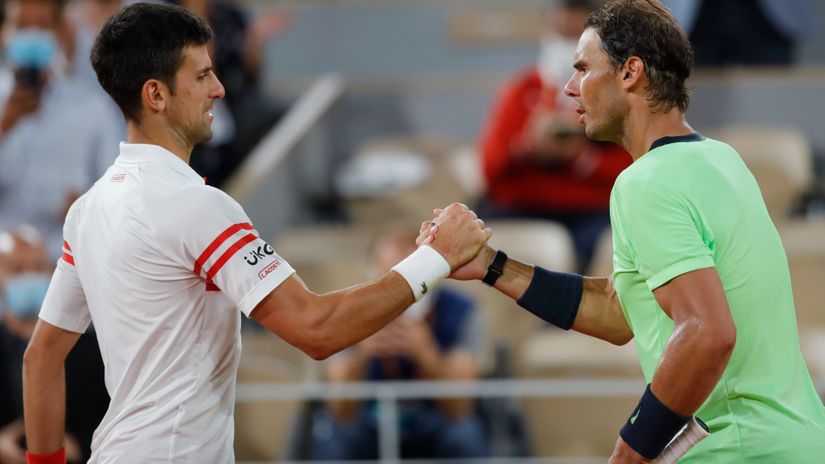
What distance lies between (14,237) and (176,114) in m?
2.84

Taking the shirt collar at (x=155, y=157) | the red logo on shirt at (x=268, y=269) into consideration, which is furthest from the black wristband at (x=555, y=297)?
the shirt collar at (x=155, y=157)

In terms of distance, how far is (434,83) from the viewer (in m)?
7.20

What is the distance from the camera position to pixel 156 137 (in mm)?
2654

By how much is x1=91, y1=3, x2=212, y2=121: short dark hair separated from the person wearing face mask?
351 centimetres

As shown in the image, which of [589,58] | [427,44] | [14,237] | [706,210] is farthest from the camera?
[427,44]

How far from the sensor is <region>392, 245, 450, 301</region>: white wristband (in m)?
2.67

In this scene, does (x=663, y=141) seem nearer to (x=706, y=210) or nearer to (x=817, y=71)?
(x=706, y=210)

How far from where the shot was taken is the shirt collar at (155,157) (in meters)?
2.60

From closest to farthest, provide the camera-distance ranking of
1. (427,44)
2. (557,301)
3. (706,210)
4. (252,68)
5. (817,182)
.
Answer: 1. (706,210)
2. (557,301)
3. (817,182)
4. (252,68)
5. (427,44)

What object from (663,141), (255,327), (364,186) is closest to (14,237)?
(255,327)

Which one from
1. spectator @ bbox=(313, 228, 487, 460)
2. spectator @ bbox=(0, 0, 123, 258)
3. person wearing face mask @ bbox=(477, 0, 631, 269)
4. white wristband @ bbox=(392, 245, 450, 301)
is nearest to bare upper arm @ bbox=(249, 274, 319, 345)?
white wristband @ bbox=(392, 245, 450, 301)

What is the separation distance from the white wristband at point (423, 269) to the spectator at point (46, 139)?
10.4ft

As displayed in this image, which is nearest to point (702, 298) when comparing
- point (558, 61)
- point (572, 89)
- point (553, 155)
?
point (572, 89)

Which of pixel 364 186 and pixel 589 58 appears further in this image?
pixel 364 186
